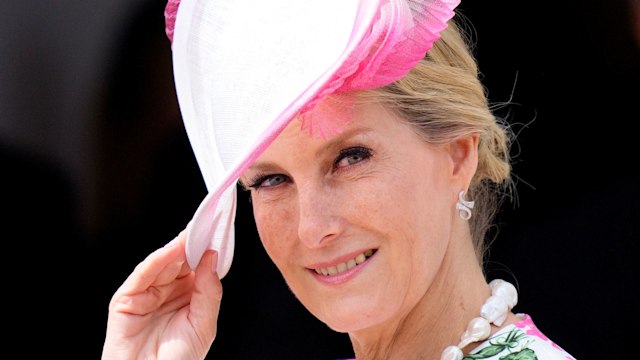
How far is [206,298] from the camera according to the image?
2297 millimetres

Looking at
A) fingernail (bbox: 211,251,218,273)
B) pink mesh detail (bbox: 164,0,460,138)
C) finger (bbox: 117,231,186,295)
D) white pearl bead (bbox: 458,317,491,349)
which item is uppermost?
pink mesh detail (bbox: 164,0,460,138)

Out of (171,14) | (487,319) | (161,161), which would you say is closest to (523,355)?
(487,319)

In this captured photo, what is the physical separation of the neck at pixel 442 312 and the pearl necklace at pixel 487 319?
2cm

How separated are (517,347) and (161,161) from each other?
4.65 feet

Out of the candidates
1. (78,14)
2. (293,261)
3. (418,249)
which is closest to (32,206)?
(78,14)

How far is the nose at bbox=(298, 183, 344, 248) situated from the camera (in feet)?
6.72

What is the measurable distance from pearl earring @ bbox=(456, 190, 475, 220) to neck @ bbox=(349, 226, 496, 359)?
5cm

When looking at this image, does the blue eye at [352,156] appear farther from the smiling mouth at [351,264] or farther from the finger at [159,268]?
the finger at [159,268]

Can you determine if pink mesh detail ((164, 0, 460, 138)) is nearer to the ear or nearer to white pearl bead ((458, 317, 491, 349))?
the ear

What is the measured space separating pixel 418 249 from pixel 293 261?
0.81 ft

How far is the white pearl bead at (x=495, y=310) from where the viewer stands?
7.25 feet

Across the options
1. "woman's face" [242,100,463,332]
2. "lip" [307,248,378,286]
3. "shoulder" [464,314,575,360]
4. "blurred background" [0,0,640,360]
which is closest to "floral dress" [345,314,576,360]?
"shoulder" [464,314,575,360]

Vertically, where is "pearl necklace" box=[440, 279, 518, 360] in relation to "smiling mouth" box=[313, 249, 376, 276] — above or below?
below

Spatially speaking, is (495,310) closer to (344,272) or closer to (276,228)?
(344,272)
